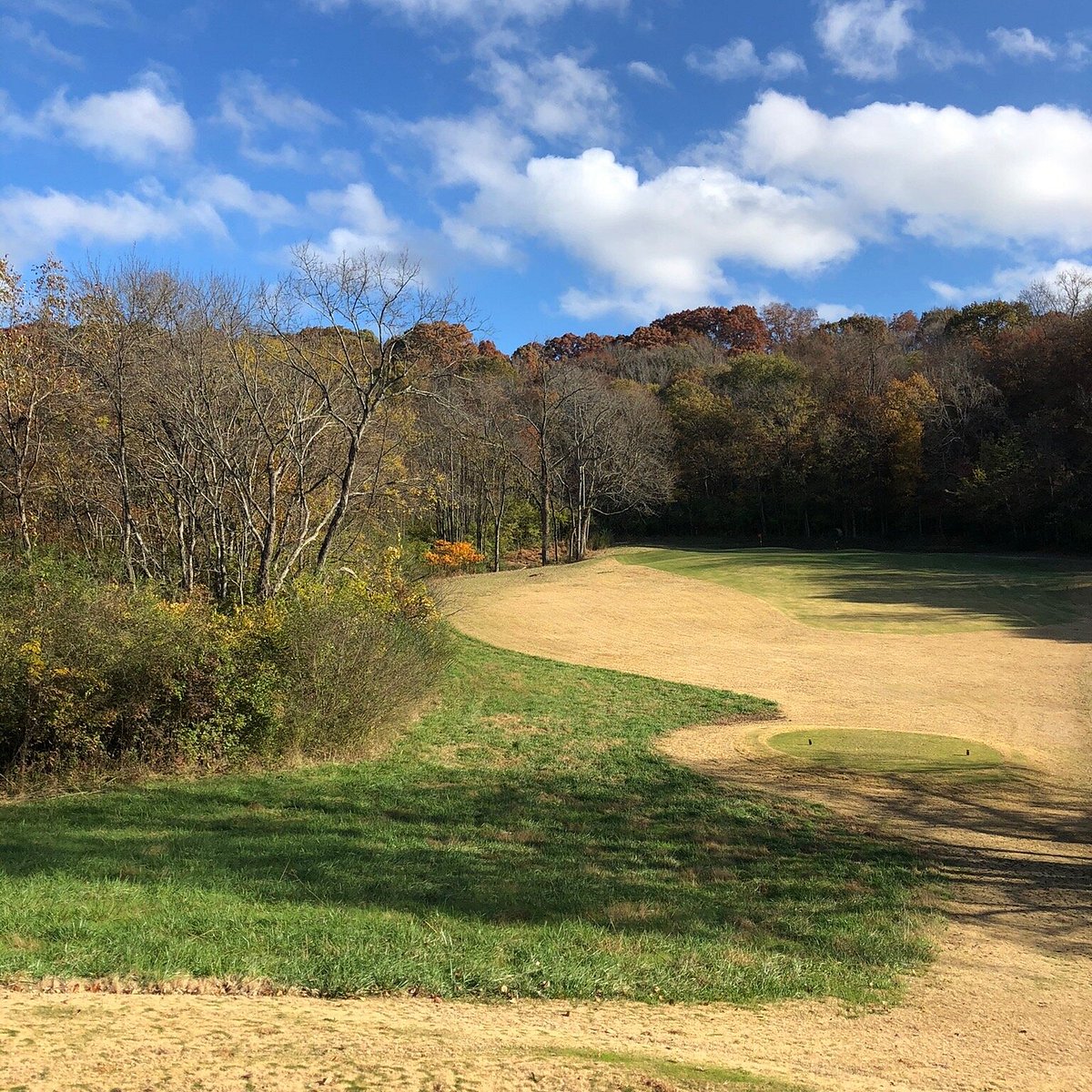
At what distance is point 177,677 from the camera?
12570 millimetres

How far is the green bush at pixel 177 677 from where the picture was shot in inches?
459

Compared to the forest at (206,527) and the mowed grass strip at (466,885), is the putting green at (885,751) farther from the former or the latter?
the forest at (206,527)

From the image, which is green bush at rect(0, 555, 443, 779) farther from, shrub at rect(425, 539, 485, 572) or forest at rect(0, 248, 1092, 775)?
shrub at rect(425, 539, 485, 572)

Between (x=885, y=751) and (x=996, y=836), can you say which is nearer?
(x=996, y=836)

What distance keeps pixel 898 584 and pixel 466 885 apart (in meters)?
36.1

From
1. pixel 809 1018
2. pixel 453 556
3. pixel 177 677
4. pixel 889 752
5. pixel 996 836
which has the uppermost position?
pixel 453 556

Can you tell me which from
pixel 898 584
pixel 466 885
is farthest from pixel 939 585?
pixel 466 885

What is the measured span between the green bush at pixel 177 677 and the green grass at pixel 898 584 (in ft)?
73.0

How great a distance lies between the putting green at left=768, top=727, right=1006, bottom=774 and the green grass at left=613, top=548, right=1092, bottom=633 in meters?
15.3

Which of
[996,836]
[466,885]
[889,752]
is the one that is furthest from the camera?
[889,752]

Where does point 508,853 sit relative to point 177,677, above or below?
below

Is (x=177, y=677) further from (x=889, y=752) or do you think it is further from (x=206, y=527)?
(x=889, y=752)

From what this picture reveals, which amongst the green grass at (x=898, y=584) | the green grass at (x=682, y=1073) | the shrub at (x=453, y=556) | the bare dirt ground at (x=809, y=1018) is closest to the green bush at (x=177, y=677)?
the bare dirt ground at (x=809, y=1018)

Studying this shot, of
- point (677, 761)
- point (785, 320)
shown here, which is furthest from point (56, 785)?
point (785, 320)
